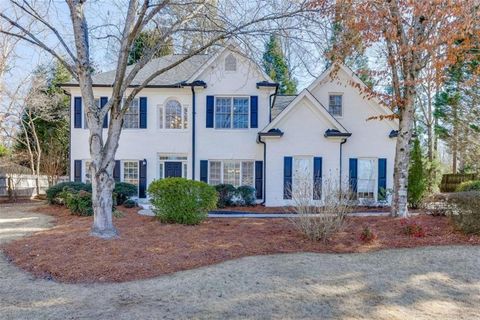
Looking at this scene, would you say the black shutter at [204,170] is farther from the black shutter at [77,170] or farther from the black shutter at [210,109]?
the black shutter at [77,170]

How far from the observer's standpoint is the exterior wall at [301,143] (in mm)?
16562

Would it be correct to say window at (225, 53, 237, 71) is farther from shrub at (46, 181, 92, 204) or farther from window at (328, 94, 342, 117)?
shrub at (46, 181, 92, 204)

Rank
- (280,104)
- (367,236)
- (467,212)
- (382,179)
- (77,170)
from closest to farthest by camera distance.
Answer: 1. (367,236)
2. (467,212)
3. (382,179)
4. (77,170)
5. (280,104)

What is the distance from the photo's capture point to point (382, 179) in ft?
55.3

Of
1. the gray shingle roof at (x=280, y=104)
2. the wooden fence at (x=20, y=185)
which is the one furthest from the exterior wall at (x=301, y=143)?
the wooden fence at (x=20, y=185)

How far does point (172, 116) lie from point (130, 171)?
3317 mm

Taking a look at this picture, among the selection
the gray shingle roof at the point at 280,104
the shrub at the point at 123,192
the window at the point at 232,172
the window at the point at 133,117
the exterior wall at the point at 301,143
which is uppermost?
the gray shingle roof at the point at 280,104

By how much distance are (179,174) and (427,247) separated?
12188 millimetres

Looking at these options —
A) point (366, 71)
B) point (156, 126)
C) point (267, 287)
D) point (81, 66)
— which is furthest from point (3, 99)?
point (267, 287)

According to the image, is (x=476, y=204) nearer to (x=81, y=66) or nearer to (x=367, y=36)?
(x=367, y=36)

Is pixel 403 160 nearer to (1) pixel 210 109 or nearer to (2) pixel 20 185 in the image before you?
(1) pixel 210 109

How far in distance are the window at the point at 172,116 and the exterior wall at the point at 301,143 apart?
166 inches

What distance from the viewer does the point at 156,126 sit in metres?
17.8

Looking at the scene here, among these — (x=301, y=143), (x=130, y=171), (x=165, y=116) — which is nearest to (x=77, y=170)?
(x=130, y=171)
